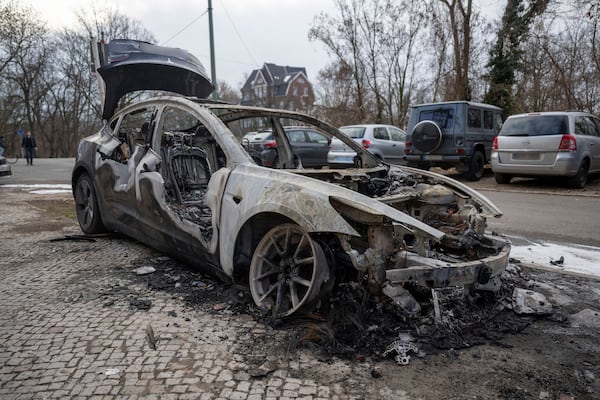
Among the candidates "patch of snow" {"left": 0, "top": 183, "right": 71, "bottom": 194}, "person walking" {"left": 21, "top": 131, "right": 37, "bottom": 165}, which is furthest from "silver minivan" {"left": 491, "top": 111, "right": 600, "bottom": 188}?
"person walking" {"left": 21, "top": 131, "right": 37, "bottom": 165}

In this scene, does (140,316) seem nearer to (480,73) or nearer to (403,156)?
(403,156)

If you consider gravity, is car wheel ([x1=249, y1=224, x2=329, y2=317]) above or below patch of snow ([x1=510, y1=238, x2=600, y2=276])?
above

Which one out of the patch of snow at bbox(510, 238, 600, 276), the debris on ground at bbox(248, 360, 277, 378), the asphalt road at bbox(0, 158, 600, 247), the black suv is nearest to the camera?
the debris on ground at bbox(248, 360, 277, 378)

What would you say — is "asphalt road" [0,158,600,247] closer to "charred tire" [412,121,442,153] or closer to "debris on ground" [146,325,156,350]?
"charred tire" [412,121,442,153]

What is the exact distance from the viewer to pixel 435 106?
39.2ft

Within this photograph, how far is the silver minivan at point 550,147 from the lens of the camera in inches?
371

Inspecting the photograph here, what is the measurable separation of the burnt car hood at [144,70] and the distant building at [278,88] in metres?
33.0

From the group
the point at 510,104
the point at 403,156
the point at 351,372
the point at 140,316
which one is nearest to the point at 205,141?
the point at 140,316

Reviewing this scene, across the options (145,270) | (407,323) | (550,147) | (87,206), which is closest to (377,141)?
(550,147)

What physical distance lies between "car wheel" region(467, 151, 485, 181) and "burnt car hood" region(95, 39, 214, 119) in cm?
839

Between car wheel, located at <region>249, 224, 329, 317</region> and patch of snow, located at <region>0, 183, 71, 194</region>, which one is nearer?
car wheel, located at <region>249, 224, 329, 317</region>

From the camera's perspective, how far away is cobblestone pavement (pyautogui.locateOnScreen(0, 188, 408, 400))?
220cm

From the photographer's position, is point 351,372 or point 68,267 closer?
point 351,372

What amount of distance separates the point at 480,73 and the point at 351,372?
69.4ft
